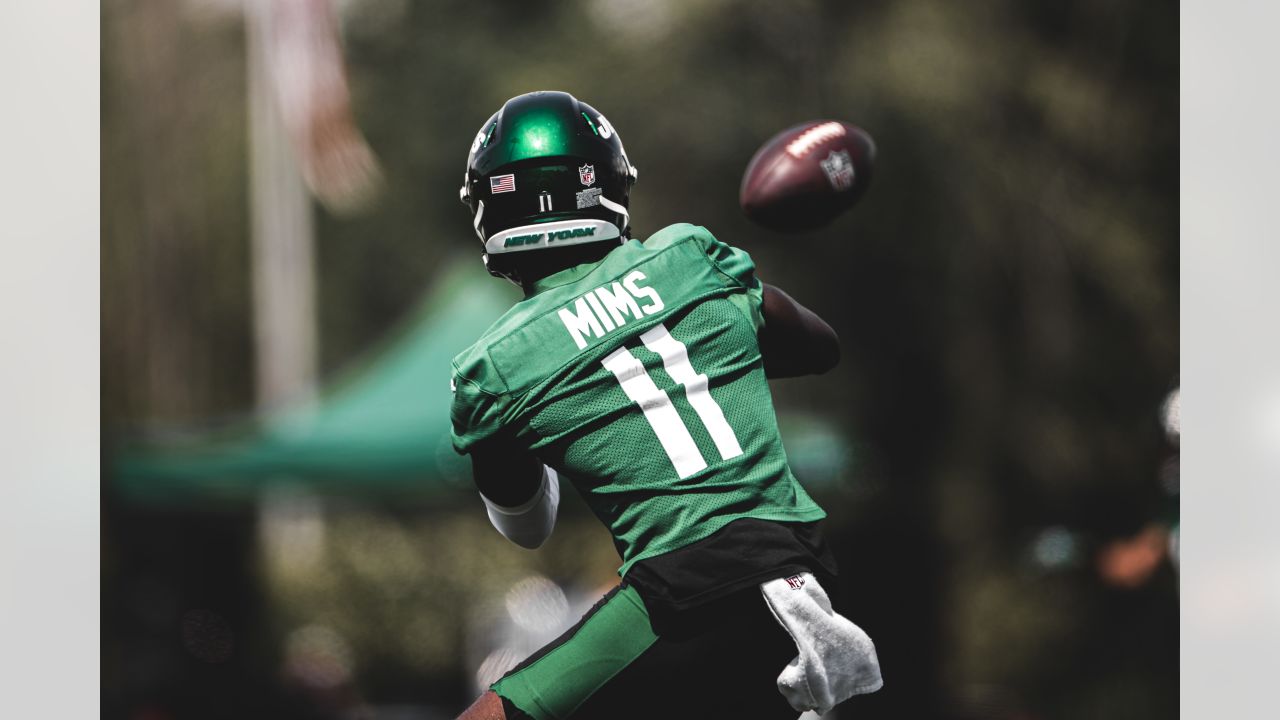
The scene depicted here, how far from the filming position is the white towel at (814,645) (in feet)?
6.19

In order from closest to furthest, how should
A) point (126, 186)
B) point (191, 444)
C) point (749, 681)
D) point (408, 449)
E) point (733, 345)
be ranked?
point (749, 681)
point (733, 345)
point (408, 449)
point (191, 444)
point (126, 186)

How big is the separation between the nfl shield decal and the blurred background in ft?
12.4

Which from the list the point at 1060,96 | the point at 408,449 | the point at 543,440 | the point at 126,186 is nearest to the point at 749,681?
the point at 543,440

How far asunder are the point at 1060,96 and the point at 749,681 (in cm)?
567

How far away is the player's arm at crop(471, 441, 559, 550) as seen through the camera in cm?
210

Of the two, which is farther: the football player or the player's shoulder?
the player's shoulder

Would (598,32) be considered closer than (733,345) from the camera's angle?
No

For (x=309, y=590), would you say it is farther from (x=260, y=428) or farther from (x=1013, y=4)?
(x=1013, y=4)

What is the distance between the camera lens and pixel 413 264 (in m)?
7.07

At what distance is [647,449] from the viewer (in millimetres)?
1974

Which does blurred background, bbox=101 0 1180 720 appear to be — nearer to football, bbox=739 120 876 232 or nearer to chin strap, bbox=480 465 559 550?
football, bbox=739 120 876 232

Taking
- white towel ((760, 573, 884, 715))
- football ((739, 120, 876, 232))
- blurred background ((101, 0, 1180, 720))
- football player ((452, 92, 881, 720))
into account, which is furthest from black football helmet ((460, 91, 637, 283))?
blurred background ((101, 0, 1180, 720))

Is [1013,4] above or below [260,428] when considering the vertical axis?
above

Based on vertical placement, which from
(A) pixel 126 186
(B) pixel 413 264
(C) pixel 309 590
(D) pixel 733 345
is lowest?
(C) pixel 309 590
